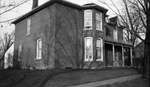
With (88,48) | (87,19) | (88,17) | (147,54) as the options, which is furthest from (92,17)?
(147,54)

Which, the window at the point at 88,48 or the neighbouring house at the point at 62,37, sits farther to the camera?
the window at the point at 88,48

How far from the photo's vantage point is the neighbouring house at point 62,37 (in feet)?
65.6

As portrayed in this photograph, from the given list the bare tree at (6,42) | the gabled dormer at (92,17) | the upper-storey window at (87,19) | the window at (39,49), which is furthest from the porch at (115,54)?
the bare tree at (6,42)

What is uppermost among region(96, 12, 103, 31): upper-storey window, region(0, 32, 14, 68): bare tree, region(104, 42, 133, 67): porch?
region(96, 12, 103, 31): upper-storey window

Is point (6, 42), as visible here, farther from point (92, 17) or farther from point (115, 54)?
point (115, 54)

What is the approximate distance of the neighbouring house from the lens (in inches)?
787

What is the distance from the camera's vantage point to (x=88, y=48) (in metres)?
22.5

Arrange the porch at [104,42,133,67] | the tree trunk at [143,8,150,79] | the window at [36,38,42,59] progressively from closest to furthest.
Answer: the tree trunk at [143,8,150,79], the window at [36,38,42,59], the porch at [104,42,133,67]

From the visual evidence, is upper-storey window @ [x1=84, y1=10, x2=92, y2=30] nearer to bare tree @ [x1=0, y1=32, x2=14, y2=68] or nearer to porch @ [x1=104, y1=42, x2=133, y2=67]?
porch @ [x1=104, y1=42, x2=133, y2=67]

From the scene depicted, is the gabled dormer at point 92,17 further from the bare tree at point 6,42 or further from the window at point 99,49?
the bare tree at point 6,42

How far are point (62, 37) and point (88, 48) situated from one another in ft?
12.7

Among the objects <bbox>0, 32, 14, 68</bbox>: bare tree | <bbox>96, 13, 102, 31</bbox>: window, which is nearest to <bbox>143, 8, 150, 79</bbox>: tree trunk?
<bbox>96, 13, 102, 31</bbox>: window

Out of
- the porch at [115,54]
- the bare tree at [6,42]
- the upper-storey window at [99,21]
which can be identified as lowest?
the porch at [115,54]

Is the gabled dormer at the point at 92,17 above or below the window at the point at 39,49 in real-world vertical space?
above
